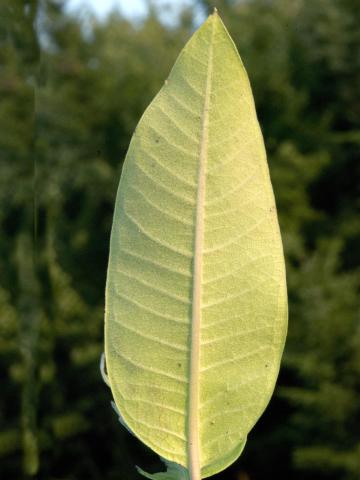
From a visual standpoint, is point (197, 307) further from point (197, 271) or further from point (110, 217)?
point (110, 217)

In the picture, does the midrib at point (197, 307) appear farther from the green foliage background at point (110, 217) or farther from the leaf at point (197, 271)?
the green foliage background at point (110, 217)

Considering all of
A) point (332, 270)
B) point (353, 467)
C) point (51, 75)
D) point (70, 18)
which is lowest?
point (353, 467)

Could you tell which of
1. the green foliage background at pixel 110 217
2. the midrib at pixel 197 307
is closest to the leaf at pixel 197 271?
the midrib at pixel 197 307

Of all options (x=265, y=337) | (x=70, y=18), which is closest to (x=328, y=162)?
(x=70, y=18)

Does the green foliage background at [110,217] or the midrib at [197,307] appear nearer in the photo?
the midrib at [197,307]

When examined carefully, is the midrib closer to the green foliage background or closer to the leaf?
the leaf

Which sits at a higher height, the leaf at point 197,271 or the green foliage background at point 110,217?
the leaf at point 197,271

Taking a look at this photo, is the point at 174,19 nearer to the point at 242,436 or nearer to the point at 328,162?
the point at 328,162
